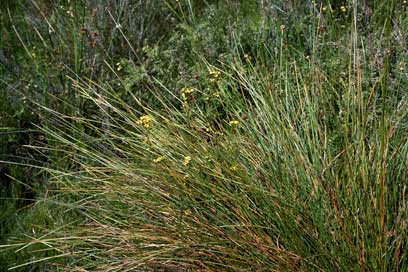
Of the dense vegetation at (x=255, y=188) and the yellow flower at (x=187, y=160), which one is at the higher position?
the yellow flower at (x=187, y=160)

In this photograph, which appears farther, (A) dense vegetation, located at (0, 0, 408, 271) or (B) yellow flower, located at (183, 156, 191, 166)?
(B) yellow flower, located at (183, 156, 191, 166)

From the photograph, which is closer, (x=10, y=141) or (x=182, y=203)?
(x=182, y=203)

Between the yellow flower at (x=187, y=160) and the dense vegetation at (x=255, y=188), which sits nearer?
the dense vegetation at (x=255, y=188)

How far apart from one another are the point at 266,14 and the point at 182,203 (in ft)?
5.98

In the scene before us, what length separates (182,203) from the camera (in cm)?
272

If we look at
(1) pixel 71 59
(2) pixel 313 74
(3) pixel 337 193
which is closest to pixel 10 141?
(1) pixel 71 59

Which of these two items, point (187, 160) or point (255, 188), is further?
point (187, 160)

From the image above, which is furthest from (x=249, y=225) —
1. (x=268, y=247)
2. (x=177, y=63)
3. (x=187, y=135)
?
(x=177, y=63)

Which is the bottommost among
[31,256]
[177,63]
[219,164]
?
[31,256]

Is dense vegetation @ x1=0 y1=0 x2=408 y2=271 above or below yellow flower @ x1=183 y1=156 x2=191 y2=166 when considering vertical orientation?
below

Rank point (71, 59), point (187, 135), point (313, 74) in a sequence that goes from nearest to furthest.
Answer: point (313, 74), point (187, 135), point (71, 59)

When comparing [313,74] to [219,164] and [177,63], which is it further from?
[177,63]

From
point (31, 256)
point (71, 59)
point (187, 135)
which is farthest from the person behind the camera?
point (71, 59)

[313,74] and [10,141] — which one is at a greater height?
[313,74]
